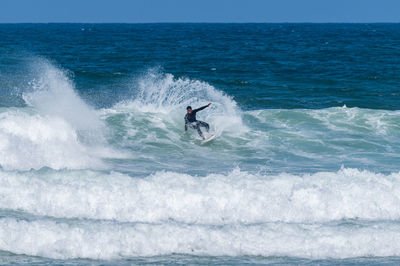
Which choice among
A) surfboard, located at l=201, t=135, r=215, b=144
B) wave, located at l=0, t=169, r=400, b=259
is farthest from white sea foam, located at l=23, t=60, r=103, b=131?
wave, located at l=0, t=169, r=400, b=259

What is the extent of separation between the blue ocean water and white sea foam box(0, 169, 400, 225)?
3cm

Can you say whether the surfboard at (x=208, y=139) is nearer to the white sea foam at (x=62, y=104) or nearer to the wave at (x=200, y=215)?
the white sea foam at (x=62, y=104)

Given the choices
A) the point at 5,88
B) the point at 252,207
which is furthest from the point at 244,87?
the point at 252,207

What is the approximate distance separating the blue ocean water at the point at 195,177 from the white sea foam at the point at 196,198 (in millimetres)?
29

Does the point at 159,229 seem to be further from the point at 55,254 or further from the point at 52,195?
the point at 52,195

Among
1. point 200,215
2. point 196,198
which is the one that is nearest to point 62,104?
point 196,198

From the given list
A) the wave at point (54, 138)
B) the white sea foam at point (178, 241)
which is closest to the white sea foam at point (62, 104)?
the wave at point (54, 138)

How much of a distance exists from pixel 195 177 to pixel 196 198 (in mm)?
1182

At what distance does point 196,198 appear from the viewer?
11.5 m

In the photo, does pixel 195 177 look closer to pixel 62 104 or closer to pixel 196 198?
pixel 196 198

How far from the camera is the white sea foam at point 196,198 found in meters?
Result: 10.9

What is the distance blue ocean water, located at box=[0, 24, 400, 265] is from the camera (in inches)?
373

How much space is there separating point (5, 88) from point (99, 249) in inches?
723

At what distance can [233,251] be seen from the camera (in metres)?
A: 9.46
